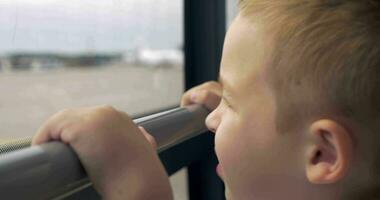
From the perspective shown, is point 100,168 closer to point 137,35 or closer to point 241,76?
point 241,76

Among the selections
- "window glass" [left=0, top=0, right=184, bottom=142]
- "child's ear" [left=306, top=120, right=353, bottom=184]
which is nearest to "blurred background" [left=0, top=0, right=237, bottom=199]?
"window glass" [left=0, top=0, right=184, bottom=142]

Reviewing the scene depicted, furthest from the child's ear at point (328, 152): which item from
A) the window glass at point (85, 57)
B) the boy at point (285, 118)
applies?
the window glass at point (85, 57)

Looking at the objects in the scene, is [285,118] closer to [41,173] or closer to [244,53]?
[244,53]

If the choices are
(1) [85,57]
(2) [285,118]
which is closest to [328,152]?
(2) [285,118]

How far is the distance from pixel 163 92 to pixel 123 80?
214mm

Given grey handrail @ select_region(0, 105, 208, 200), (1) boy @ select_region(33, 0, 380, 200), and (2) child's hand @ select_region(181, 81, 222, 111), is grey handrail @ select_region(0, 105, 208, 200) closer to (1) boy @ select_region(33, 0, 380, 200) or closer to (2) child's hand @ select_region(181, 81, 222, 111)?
(1) boy @ select_region(33, 0, 380, 200)

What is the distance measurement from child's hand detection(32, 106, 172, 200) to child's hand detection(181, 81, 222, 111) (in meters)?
0.35

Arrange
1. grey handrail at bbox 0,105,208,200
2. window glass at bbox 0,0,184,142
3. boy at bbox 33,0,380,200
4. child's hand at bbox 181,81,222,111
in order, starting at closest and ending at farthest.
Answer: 1. grey handrail at bbox 0,105,208,200
2. boy at bbox 33,0,380,200
3. window glass at bbox 0,0,184,142
4. child's hand at bbox 181,81,222,111

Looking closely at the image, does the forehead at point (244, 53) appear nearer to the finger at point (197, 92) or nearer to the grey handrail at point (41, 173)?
the grey handrail at point (41, 173)

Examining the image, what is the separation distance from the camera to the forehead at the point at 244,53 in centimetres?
59

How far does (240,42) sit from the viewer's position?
0.62 m

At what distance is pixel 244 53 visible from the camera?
610 mm

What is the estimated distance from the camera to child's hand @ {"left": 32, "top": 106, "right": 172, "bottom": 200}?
53 cm

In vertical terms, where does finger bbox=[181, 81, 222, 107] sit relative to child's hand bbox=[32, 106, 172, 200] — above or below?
below
